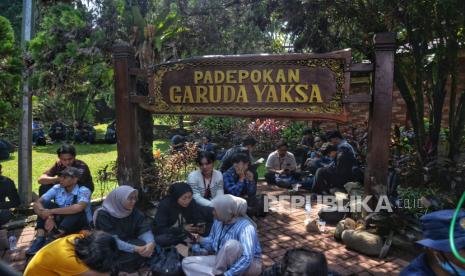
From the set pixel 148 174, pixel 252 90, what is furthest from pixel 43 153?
pixel 252 90

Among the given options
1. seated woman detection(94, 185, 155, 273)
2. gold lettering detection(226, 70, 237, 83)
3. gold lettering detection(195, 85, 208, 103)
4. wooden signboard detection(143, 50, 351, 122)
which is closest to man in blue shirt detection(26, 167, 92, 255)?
seated woman detection(94, 185, 155, 273)

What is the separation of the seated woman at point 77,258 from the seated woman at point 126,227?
128 centimetres

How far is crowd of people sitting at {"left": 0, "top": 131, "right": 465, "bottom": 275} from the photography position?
235cm

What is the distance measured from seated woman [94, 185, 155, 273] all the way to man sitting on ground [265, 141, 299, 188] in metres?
4.19

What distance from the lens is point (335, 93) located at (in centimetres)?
458

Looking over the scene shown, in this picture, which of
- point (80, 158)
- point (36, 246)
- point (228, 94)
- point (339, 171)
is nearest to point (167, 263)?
point (36, 246)

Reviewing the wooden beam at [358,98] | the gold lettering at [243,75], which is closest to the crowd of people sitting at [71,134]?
the gold lettering at [243,75]

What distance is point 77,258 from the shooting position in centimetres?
237

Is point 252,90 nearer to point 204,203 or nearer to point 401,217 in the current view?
point 204,203

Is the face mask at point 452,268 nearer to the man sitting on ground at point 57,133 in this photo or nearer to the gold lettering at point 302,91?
the gold lettering at point 302,91

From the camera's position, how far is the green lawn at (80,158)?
9195 millimetres

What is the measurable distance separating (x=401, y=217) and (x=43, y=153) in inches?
489

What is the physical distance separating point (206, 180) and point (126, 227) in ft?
4.92

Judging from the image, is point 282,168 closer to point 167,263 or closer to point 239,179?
point 239,179
